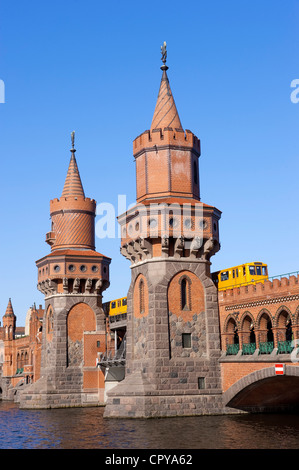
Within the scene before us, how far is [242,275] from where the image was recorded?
41656 mm

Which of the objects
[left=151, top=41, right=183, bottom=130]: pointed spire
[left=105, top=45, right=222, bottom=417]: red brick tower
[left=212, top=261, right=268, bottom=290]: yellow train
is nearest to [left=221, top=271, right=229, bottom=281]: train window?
[left=212, top=261, right=268, bottom=290]: yellow train

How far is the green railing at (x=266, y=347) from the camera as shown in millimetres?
37062

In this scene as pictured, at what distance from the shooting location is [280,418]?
1480 inches

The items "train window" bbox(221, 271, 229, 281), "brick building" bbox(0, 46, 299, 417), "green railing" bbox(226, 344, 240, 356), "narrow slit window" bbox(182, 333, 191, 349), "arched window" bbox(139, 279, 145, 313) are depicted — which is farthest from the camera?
"train window" bbox(221, 271, 229, 281)

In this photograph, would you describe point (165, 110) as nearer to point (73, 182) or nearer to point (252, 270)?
point (252, 270)

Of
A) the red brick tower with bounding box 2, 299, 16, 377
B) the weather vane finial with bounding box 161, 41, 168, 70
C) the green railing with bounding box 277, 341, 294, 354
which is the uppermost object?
the weather vane finial with bounding box 161, 41, 168, 70

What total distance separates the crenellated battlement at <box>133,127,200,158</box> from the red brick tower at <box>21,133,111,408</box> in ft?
54.3

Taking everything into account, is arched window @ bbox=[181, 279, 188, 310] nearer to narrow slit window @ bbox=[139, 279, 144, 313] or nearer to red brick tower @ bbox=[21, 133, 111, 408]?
narrow slit window @ bbox=[139, 279, 144, 313]

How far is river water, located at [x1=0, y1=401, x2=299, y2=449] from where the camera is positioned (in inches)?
1121

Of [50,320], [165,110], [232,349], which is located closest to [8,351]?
[50,320]

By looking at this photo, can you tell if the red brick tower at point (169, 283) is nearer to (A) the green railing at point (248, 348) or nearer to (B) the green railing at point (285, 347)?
(A) the green railing at point (248, 348)

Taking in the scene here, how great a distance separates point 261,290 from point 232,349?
16.3ft

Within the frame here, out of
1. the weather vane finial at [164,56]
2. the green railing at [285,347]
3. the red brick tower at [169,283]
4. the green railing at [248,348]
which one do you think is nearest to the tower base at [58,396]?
the red brick tower at [169,283]
